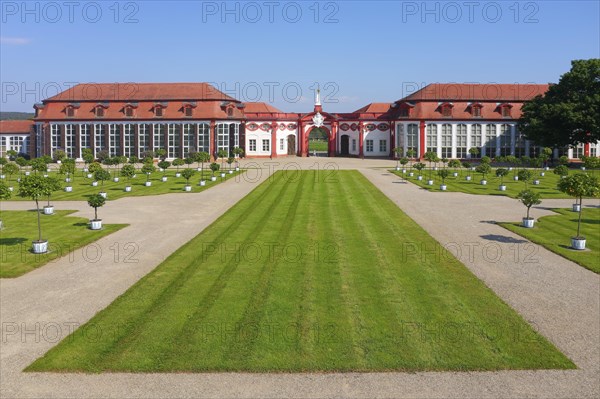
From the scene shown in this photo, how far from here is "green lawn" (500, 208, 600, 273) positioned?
87.1 feet

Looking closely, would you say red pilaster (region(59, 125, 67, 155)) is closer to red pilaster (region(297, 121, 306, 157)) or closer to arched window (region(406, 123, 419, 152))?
red pilaster (region(297, 121, 306, 157))

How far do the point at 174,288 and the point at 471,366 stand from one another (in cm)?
1157

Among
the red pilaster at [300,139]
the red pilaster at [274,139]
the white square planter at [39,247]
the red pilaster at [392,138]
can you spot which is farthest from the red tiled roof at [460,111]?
the white square planter at [39,247]

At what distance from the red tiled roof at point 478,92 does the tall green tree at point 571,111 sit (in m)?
14.5

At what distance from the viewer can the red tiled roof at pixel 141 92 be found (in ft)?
318

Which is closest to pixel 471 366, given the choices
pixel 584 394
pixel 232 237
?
pixel 584 394

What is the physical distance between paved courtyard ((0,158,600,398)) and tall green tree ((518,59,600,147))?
42107 millimetres

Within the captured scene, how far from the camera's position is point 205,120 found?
310 ft

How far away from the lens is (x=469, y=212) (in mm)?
40250

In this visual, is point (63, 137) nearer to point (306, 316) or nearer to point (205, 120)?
point (205, 120)

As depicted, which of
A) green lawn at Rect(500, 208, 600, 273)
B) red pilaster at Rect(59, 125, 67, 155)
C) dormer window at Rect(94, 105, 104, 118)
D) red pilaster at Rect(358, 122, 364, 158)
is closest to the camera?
green lawn at Rect(500, 208, 600, 273)

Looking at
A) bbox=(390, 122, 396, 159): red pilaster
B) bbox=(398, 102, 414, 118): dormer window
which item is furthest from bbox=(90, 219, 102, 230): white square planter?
bbox=(390, 122, 396, 159): red pilaster

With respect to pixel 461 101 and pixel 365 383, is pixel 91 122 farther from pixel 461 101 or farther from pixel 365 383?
pixel 365 383

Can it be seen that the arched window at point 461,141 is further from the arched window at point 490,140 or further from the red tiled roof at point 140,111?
the red tiled roof at point 140,111
